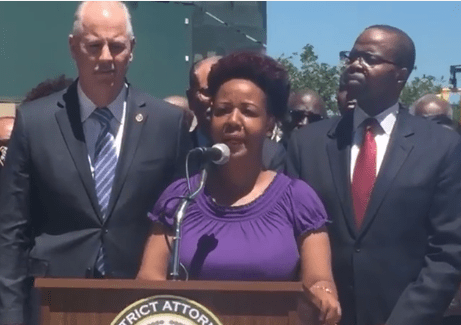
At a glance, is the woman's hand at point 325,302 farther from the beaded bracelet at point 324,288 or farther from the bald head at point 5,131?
the bald head at point 5,131

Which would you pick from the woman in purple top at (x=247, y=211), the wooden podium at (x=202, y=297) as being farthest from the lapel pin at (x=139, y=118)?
the wooden podium at (x=202, y=297)

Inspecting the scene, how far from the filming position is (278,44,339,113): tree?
3791 cm

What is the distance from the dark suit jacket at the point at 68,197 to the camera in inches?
185

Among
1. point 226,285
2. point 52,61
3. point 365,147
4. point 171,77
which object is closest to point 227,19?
point 171,77

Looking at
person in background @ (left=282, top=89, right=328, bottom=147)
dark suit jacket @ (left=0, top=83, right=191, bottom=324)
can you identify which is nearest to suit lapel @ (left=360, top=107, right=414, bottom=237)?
dark suit jacket @ (left=0, top=83, right=191, bottom=324)

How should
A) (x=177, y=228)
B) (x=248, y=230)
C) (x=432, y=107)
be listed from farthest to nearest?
(x=432, y=107) < (x=248, y=230) < (x=177, y=228)

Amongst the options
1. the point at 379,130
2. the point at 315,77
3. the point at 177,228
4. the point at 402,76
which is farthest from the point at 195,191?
the point at 315,77

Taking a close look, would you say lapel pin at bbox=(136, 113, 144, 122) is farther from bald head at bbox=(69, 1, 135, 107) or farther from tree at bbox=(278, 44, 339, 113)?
tree at bbox=(278, 44, 339, 113)

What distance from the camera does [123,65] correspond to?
15.4 ft

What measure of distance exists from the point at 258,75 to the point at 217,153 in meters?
0.52

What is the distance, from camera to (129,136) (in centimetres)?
477

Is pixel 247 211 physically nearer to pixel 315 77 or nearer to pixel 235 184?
pixel 235 184

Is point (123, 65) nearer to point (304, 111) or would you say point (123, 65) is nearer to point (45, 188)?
point (45, 188)

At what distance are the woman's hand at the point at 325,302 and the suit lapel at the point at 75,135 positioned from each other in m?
1.14
